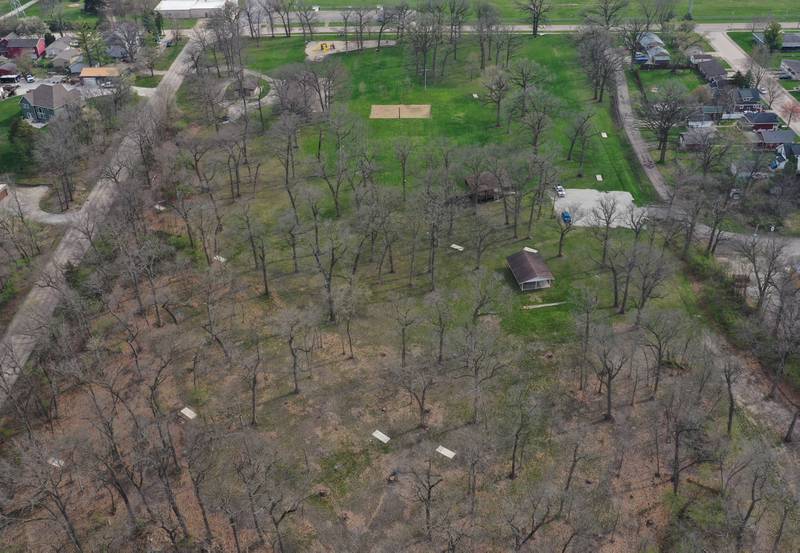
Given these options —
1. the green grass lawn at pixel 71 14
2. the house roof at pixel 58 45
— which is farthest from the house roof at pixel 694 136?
the green grass lawn at pixel 71 14

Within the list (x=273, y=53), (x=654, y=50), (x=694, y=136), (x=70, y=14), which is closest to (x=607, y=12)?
(x=654, y=50)

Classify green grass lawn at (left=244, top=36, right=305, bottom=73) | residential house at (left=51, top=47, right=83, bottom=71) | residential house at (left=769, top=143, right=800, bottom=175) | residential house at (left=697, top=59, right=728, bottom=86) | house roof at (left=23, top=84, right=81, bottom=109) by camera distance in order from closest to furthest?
residential house at (left=769, top=143, right=800, bottom=175) < house roof at (left=23, top=84, right=81, bottom=109) < residential house at (left=697, top=59, right=728, bottom=86) < green grass lawn at (left=244, top=36, right=305, bottom=73) < residential house at (left=51, top=47, right=83, bottom=71)

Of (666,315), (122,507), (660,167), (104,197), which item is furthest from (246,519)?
(660,167)

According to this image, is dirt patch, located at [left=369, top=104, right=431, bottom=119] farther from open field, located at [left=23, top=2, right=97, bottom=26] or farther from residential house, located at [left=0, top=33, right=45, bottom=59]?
open field, located at [left=23, top=2, right=97, bottom=26]

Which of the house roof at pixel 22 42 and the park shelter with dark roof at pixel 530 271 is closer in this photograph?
the park shelter with dark roof at pixel 530 271

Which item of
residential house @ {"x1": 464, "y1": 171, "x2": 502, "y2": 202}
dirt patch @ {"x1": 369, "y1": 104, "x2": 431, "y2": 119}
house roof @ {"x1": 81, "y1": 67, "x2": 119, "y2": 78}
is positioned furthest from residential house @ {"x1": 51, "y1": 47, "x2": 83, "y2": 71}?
residential house @ {"x1": 464, "y1": 171, "x2": 502, "y2": 202}

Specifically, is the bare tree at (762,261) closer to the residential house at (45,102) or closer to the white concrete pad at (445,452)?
the white concrete pad at (445,452)
